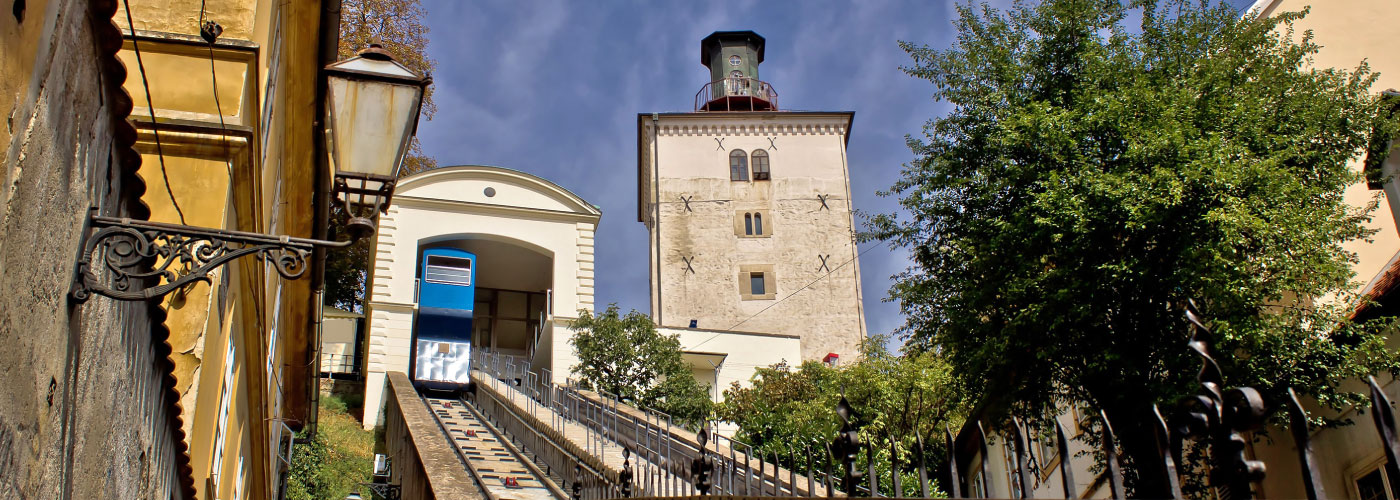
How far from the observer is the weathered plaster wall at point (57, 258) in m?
2.74

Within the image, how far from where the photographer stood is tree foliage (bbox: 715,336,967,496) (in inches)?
880

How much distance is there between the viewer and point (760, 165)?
162ft

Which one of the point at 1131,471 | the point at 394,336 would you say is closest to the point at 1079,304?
the point at 1131,471

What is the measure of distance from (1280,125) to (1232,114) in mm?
680

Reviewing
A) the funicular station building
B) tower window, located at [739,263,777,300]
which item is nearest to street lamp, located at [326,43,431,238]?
the funicular station building

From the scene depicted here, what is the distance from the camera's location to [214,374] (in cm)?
630

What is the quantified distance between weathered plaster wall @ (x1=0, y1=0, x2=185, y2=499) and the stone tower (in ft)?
126

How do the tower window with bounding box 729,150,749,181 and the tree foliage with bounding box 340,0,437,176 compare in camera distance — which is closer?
the tree foliage with bounding box 340,0,437,176

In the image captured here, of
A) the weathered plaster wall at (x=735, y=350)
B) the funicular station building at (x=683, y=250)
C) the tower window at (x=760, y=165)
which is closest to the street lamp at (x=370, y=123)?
the funicular station building at (x=683, y=250)

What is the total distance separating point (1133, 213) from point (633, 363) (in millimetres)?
17905

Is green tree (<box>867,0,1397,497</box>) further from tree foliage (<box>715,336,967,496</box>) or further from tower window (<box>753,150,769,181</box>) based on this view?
tower window (<box>753,150,769,181</box>)

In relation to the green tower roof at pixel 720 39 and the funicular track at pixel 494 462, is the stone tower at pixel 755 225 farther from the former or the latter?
the funicular track at pixel 494 462

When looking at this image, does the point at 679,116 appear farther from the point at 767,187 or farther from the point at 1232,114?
the point at 1232,114

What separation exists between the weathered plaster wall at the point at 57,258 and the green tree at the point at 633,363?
2314cm
